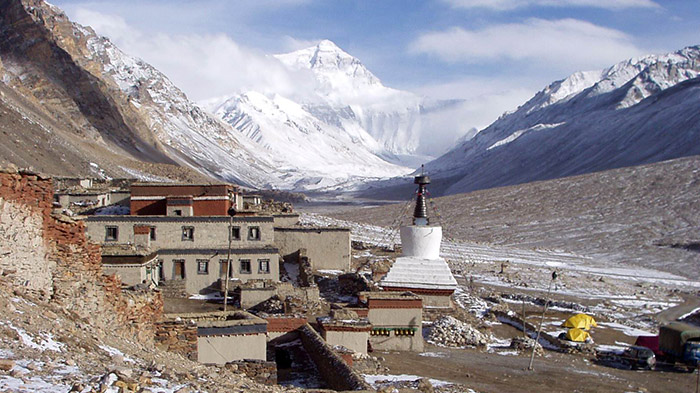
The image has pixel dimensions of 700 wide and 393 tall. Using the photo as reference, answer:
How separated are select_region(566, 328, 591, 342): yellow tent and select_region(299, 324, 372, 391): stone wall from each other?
13069mm

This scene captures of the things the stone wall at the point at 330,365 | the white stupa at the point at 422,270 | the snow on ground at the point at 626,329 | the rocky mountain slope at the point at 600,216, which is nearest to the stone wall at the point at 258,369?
the stone wall at the point at 330,365

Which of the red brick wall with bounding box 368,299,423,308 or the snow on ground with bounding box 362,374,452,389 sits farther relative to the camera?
the red brick wall with bounding box 368,299,423,308

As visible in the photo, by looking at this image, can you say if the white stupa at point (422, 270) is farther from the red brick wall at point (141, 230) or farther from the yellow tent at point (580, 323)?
the red brick wall at point (141, 230)

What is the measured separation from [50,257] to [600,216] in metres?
93.1

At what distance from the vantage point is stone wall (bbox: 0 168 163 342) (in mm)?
9891

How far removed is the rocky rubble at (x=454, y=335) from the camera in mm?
23719

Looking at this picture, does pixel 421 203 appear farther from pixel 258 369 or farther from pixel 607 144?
pixel 607 144

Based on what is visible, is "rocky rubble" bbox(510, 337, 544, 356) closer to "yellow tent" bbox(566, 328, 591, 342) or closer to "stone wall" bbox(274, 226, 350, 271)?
"yellow tent" bbox(566, 328, 591, 342)

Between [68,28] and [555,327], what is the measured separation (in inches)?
7007

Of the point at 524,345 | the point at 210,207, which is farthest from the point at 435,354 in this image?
the point at 210,207

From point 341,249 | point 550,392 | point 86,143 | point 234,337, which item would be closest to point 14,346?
point 234,337

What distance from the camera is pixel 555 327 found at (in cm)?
3014

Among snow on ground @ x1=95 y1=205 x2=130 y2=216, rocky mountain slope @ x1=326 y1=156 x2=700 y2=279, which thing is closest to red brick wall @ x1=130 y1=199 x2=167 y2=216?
snow on ground @ x1=95 y1=205 x2=130 y2=216

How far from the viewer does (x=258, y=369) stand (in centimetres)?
1346
